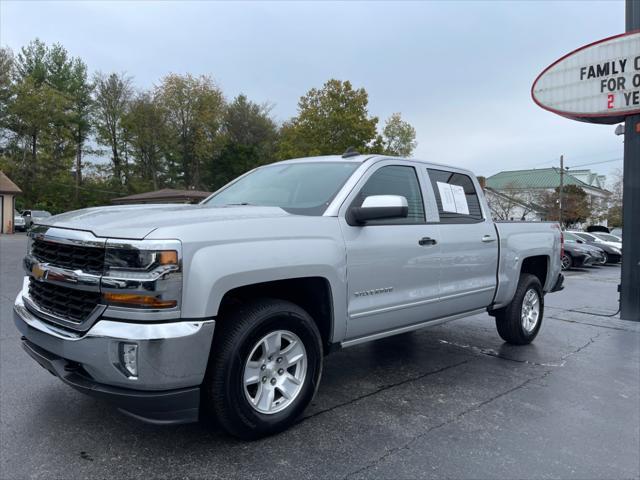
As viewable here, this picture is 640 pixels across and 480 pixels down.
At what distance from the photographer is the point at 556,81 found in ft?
30.1

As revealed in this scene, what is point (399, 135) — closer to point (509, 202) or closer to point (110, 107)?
point (509, 202)

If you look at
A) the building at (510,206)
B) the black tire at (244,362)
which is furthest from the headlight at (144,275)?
the building at (510,206)

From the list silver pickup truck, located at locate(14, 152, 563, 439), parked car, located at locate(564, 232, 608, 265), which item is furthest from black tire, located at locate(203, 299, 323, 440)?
parked car, located at locate(564, 232, 608, 265)

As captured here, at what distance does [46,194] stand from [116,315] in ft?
157

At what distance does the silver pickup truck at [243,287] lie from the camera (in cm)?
251

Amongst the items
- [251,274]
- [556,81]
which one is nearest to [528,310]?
[251,274]

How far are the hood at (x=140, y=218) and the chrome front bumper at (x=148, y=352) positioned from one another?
1.64ft

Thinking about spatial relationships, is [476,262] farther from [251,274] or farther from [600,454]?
[251,274]

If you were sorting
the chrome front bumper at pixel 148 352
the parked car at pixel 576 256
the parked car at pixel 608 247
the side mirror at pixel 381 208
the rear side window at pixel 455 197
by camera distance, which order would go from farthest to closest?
the parked car at pixel 608 247
the parked car at pixel 576 256
the rear side window at pixel 455 197
the side mirror at pixel 381 208
the chrome front bumper at pixel 148 352

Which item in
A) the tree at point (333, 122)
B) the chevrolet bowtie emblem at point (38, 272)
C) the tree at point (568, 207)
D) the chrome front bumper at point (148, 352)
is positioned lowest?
the chrome front bumper at point (148, 352)

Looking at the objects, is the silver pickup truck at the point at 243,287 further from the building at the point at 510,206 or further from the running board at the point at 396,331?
the building at the point at 510,206

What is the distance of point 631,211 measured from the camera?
805cm

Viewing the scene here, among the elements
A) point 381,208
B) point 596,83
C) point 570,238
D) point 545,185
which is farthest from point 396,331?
point 545,185

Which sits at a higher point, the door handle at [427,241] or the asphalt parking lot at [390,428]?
the door handle at [427,241]
